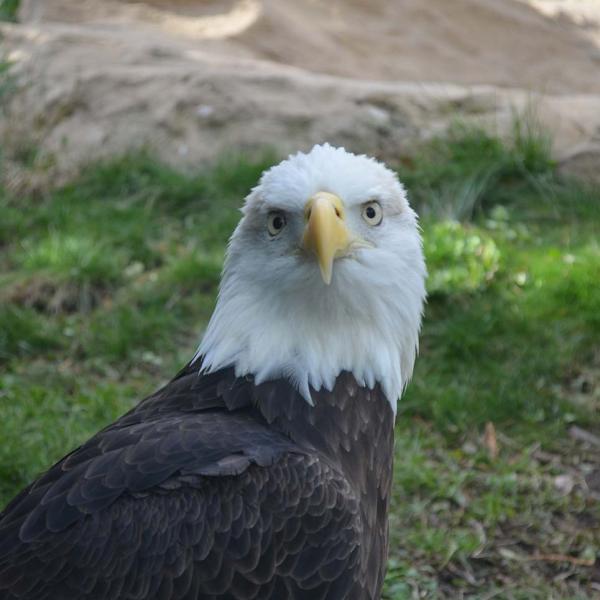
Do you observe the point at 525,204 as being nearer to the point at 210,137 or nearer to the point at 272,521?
the point at 210,137

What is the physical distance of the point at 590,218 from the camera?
699 centimetres

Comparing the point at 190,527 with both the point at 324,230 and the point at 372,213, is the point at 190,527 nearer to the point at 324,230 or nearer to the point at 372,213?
the point at 324,230

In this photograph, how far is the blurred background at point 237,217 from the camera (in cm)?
501

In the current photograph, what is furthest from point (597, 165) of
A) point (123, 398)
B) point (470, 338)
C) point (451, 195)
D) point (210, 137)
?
point (123, 398)

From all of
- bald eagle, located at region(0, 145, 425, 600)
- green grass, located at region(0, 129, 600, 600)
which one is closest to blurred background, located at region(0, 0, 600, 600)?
green grass, located at region(0, 129, 600, 600)

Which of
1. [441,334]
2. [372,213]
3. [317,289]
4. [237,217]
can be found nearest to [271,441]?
[317,289]

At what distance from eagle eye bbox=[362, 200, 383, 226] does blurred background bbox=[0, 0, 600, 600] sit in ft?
5.48

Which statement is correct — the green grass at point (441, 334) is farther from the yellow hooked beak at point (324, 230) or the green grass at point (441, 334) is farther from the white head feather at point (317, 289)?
the yellow hooked beak at point (324, 230)

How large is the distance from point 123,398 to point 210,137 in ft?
9.53

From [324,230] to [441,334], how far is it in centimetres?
286

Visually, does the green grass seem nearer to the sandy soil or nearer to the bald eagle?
the sandy soil

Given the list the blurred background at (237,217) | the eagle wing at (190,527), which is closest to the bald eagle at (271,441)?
→ the eagle wing at (190,527)

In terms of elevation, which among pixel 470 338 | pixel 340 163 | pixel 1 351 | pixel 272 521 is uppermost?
pixel 340 163

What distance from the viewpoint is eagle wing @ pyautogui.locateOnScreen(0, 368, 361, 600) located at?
316 cm
